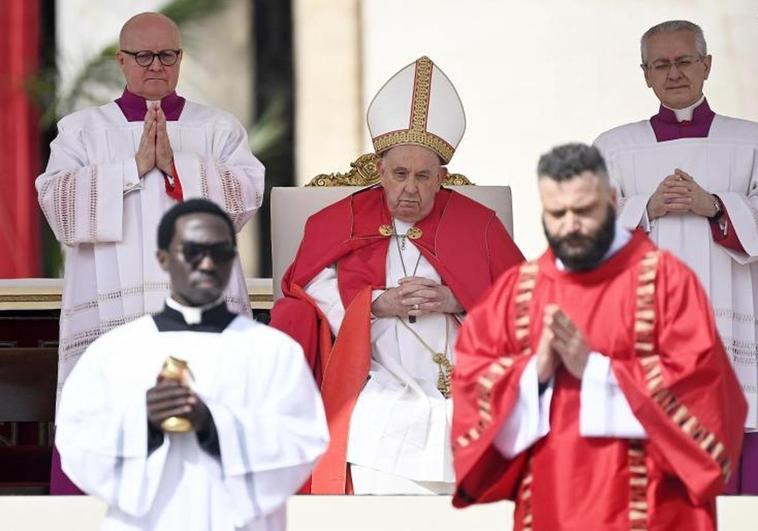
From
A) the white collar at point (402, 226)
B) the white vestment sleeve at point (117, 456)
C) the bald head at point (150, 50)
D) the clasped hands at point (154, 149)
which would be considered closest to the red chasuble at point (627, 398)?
the white vestment sleeve at point (117, 456)

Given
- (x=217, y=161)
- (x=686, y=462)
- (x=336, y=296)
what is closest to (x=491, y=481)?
(x=686, y=462)

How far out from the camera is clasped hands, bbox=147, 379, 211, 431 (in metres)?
4.80

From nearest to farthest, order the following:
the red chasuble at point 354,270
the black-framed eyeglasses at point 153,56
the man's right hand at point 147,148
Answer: the red chasuble at point 354,270 < the man's right hand at point 147,148 < the black-framed eyeglasses at point 153,56

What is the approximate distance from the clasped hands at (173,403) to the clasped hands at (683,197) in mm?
3213

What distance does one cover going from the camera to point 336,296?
7438 millimetres

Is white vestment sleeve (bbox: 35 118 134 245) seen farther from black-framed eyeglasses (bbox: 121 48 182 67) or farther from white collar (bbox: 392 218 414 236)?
white collar (bbox: 392 218 414 236)

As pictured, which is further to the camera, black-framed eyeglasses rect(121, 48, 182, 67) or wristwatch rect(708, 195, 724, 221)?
black-framed eyeglasses rect(121, 48, 182, 67)

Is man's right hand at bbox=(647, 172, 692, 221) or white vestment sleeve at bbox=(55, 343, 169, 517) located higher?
man's right hand at bbox=(647, 172, 692, 221)

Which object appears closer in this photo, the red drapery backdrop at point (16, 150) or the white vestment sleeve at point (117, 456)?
the white vestment sleeve at point (117, 456)

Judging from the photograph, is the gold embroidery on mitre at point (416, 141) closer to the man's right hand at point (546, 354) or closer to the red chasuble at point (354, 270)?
the red chasuble at point (354, 270)

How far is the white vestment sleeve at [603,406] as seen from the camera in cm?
493

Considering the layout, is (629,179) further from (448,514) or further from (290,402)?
(290,402)

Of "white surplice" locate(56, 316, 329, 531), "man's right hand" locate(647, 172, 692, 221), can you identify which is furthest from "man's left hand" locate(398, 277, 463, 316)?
"white surplice" locate(56, 316, 329, 531)

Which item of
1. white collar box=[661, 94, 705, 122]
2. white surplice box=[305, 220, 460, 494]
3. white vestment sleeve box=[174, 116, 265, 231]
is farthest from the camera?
white collar box=[661, 94, 705, 122]
